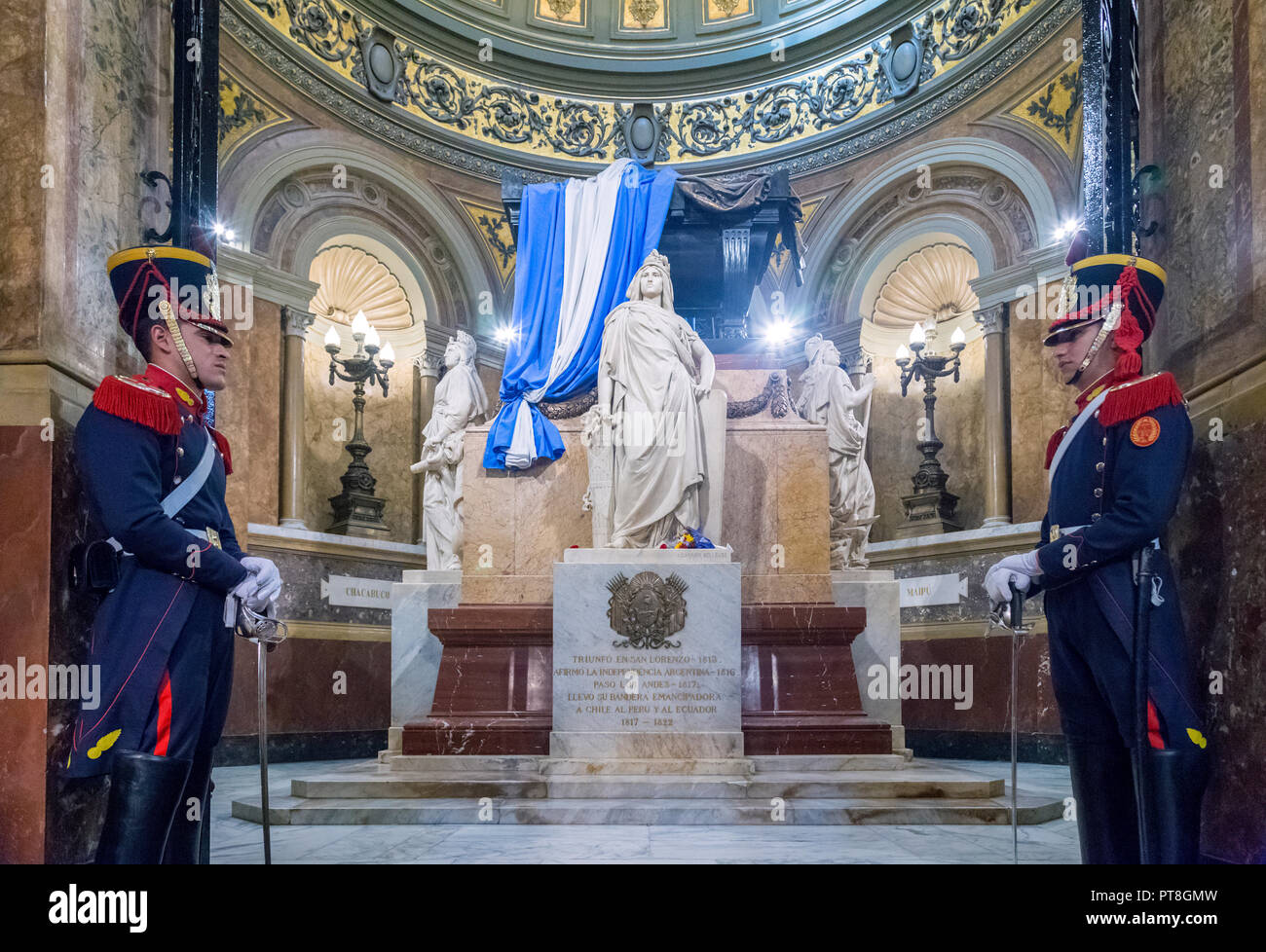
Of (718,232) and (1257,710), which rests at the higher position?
(718,232)

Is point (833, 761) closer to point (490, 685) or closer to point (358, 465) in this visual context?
point (490, 685)

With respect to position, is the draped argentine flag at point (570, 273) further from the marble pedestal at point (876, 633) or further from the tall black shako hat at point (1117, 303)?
the tall black shako hat at point (1117, 303)

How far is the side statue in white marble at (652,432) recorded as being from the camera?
6.45m

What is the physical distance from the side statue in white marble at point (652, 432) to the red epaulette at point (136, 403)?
3495 millimetres

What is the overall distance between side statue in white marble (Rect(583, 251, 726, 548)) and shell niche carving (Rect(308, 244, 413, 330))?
683 cm

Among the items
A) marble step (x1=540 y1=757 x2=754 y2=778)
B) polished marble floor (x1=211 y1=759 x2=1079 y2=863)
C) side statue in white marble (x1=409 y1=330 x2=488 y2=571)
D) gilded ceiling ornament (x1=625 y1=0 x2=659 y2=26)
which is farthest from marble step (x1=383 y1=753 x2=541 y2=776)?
gilded ceiling ornament (x1=625 y1=0 x2=659 y2=26)

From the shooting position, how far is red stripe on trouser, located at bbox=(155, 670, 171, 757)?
3.19m

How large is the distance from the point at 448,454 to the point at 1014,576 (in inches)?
260

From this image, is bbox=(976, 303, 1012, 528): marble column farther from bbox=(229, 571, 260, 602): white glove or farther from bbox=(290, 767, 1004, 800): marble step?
bbox=(229, 571, 260, 602): white glove

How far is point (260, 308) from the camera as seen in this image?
36.1 ft

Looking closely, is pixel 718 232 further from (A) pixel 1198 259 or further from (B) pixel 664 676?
(A) pixel 1198 259

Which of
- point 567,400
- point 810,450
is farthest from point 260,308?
point 810,450

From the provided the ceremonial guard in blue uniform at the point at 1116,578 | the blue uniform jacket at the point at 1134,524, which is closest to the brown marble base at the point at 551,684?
the ceremonial guard in blue uniform at the point at 1116,578

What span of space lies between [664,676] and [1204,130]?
3.76 metres
